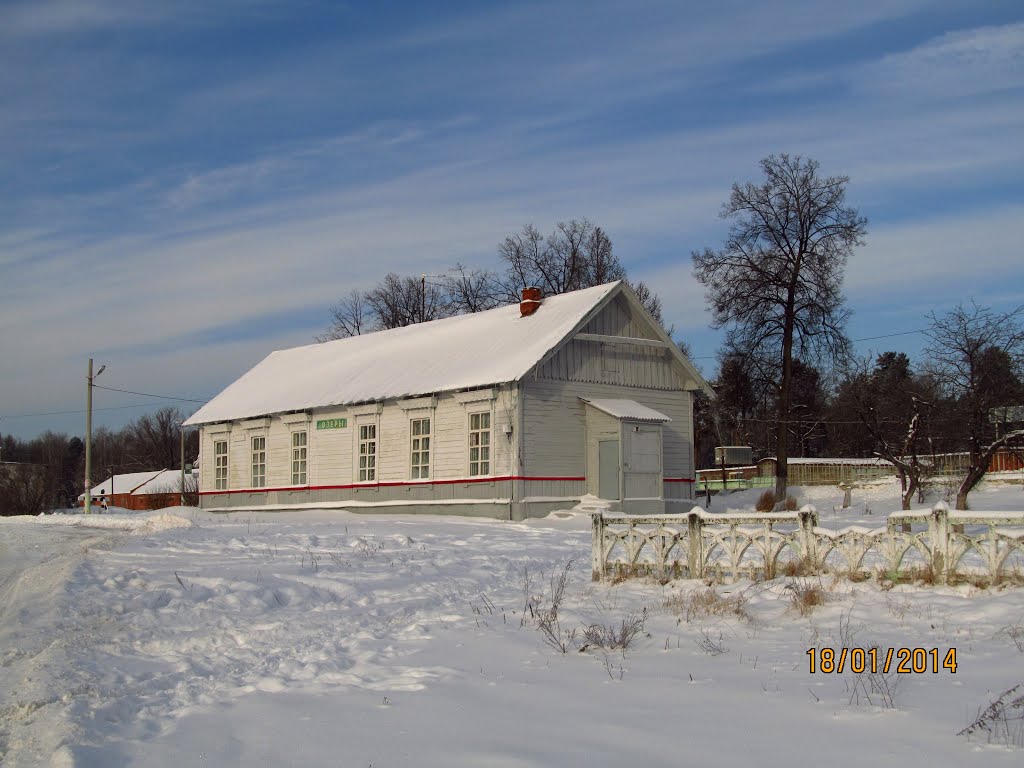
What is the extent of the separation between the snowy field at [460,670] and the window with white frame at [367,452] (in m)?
15.5

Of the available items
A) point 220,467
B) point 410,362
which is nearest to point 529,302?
point 410,362

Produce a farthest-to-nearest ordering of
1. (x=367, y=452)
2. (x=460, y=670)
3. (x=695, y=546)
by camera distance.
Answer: (x=367, y=452), (x=695, y=546), (x=460, y=670)

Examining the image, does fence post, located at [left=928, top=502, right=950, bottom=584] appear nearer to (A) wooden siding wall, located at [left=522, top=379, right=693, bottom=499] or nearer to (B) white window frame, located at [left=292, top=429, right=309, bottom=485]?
(A) wooden siding wall, located at [left=522, top=379, right=693, bottom=499]

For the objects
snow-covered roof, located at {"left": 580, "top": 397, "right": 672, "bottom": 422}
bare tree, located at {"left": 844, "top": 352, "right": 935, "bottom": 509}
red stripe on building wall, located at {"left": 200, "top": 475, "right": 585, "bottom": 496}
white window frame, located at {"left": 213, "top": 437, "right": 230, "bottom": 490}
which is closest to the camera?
bare tree, located at {"left": 844, "top": 352, "right": 935, "bottom": 509}

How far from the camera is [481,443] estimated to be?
1013 inches

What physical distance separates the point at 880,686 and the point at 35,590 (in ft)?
29.2

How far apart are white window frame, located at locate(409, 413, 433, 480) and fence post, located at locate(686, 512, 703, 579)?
52.2 ft

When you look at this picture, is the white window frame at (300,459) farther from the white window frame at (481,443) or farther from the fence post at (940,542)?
the fence post at (940,542)

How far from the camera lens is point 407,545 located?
52.6ft

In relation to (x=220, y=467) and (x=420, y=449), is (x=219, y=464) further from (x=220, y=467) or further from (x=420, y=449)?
(x=420, y=449)

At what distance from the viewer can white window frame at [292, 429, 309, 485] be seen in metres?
31.4

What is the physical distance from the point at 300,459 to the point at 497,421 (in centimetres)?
916

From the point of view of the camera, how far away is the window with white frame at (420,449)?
89.6 feet
